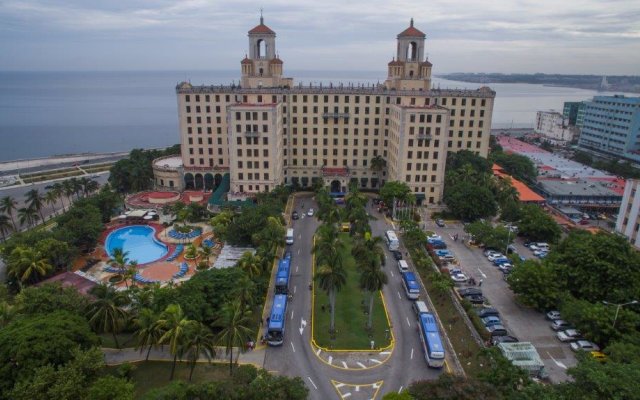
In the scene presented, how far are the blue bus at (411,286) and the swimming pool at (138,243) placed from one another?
37.9m

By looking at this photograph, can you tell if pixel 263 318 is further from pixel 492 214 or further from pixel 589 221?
pixel 589 221

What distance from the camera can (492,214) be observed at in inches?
3196

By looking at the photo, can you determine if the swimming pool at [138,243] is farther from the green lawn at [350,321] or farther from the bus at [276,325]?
the green lawn at [350,321]

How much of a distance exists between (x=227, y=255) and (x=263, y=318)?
52.7ft

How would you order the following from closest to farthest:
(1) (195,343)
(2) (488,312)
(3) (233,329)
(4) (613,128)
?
(1) (195,343) < (3) (233,329) < (2) (488,312) < (4) (613,128)

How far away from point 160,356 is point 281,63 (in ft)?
253

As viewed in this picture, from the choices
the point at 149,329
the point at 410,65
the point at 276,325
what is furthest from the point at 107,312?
the point at 410,65

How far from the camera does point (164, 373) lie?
134 feet

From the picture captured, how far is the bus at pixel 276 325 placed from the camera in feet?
147

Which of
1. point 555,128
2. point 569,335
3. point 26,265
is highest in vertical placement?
point 555,128

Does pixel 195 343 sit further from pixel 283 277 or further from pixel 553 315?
pixel 553 315

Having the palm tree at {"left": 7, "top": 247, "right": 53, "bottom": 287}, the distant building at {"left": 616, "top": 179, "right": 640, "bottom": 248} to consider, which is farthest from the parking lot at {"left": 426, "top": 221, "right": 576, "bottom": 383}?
the palm tree at {"left": 7, "top": 247, "right": 53, "bottom": 287}

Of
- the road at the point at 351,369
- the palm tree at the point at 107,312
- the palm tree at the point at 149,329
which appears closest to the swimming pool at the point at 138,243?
the palm tree at the point at 107,312

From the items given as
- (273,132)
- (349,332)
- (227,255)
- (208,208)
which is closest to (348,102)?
(273,132)
